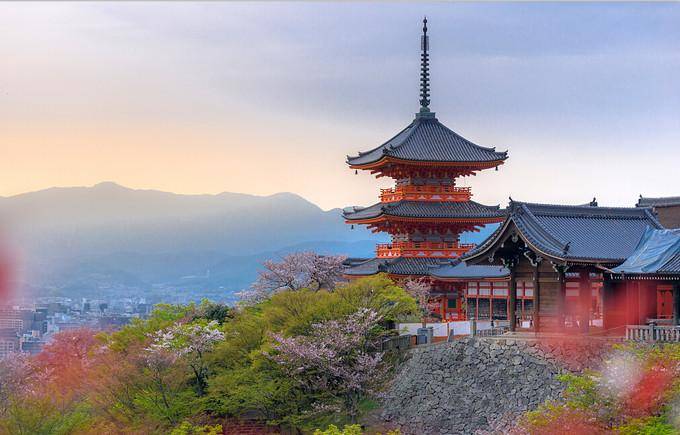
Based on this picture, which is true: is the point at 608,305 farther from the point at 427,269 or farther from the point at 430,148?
the point at 430,148

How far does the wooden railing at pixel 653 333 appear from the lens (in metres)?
31.8

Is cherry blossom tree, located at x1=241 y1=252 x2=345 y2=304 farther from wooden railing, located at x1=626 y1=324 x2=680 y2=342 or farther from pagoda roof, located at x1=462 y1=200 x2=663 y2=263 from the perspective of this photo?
wooden railing, located at x1=626 y1=324 x2=680 y2=342

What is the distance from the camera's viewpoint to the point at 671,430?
26312 mm

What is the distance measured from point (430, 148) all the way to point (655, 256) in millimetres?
22165

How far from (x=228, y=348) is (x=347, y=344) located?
5.73 meters

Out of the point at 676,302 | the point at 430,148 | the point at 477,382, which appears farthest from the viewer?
the point at 430,148

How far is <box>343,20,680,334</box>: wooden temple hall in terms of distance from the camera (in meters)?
35.1

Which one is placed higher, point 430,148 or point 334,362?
point 430,148

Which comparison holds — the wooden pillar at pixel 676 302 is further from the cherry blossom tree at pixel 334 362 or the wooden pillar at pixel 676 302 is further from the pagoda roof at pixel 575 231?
the cherry blossom tree at pixel 334 362

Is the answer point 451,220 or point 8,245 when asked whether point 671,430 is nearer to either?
point 8,245

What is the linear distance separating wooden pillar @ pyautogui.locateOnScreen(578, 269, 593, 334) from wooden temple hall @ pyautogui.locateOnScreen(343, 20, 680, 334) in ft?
0.12

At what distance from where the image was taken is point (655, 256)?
114ft

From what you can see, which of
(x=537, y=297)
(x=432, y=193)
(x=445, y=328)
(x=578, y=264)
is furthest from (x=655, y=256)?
(x=432, y=193)

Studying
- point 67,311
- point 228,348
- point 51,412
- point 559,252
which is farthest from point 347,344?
point 67,311
